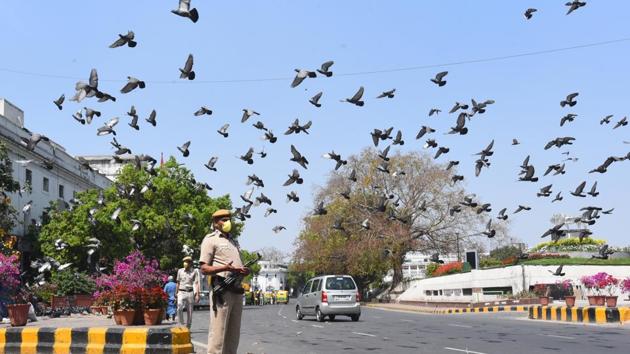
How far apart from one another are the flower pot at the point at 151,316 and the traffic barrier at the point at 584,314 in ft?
47.5

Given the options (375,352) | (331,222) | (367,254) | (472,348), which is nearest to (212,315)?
(375,352)

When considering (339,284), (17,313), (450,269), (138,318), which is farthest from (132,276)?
(450,269)

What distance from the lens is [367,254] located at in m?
58.3

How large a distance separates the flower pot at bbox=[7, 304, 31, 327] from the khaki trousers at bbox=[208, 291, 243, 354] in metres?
13.0

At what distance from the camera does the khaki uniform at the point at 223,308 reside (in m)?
7.70

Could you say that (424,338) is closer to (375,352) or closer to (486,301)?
(375,352)

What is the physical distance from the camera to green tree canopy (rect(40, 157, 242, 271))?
140ft

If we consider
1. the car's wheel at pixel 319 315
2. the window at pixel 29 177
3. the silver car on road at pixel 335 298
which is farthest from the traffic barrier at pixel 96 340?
the window at pixel 29 177

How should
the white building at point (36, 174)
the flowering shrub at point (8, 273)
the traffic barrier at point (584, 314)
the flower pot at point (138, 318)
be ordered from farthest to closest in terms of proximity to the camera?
the white building at point (36, 174), the traffic barrier at point (584, 314), the flowering shrub at point (8, 273), the flower pot at point (138, 318)

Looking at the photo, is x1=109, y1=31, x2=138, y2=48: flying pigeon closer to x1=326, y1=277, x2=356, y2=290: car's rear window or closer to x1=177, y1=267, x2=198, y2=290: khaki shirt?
x1=177, y1=267, x2=198, y2=290: khaki shirt

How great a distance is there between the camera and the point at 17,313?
18.8 meters

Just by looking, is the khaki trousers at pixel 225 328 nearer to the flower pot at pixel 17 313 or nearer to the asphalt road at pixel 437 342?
the asphalt road at pixel 437 342

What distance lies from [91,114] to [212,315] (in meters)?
8.56

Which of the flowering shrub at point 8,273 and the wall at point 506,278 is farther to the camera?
the wall at point 506,278
